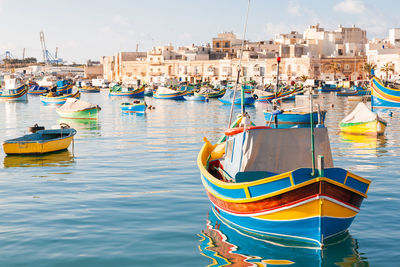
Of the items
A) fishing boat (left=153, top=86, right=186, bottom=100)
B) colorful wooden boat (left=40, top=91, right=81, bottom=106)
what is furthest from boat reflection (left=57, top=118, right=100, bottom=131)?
fishing boat (left=153, top=86, right=186, bottom=100)

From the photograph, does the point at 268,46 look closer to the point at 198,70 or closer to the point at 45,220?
the point at 198,70

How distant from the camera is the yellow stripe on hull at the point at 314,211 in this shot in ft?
34.2

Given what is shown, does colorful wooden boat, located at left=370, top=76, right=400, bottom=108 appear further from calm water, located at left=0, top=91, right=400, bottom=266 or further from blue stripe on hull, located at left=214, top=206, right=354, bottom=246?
blue stripe on hull, located at left=214, top=206, right=354, bottom=246

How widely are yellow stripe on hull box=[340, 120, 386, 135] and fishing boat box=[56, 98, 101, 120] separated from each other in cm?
2309

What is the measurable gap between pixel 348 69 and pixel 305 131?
118 meters

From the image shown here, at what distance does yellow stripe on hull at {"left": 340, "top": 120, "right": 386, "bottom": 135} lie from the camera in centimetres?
3180

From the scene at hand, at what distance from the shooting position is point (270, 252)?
36.2 feet

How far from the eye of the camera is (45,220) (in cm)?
1368

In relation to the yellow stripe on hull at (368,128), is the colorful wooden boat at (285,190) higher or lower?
higher

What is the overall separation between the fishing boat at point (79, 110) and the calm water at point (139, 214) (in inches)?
803

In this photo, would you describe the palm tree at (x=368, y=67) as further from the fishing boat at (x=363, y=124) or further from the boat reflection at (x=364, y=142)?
the boat reflection at (x=364, y=142)

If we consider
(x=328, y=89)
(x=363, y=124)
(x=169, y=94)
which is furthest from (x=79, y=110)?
(x=328, y=89)

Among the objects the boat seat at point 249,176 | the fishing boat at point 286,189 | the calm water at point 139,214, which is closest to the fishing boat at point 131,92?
the calm water at point 139,214

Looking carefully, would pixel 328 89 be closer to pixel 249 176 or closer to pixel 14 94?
pixel 14 94
